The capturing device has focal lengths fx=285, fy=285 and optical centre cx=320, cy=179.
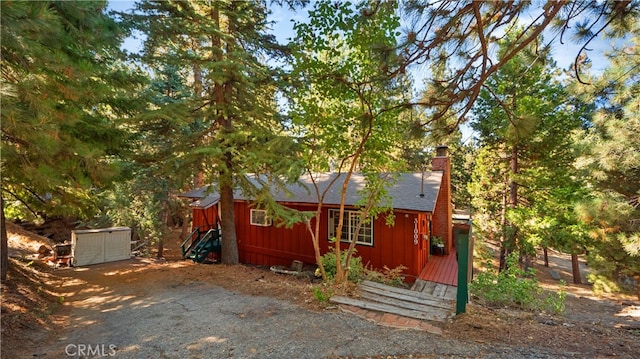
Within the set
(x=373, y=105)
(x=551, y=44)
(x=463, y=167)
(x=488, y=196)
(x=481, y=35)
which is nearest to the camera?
(x=481, y=35)

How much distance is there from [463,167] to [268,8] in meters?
23.0

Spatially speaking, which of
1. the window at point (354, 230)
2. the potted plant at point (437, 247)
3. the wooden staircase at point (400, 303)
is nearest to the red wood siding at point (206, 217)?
the window at point (354, 230)

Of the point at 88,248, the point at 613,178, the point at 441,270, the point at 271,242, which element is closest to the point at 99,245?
the point at 88,248

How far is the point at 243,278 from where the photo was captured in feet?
26.3

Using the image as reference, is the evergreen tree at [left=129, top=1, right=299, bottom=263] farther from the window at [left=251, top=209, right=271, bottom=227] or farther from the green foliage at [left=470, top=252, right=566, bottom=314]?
the green foliage at [left=470, top=252, right=566, bottom=314]

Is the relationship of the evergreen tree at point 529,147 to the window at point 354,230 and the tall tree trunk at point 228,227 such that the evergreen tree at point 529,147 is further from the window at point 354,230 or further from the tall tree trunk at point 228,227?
the tall tree trunk at point 228,227

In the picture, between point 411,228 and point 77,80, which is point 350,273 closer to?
point 411,228

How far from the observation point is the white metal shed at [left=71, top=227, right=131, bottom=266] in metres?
10.5

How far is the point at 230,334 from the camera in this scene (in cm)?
439

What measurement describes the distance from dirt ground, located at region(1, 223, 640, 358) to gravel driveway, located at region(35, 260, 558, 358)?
0.66ft

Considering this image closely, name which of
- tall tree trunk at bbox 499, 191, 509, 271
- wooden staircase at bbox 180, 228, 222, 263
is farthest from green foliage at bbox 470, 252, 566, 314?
wooden staircase at bbox 180, 228, 222, 263

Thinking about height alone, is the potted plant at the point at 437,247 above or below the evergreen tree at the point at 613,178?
below

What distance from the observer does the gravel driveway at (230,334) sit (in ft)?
12.6

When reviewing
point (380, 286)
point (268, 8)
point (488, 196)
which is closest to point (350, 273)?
point (380, 286)
